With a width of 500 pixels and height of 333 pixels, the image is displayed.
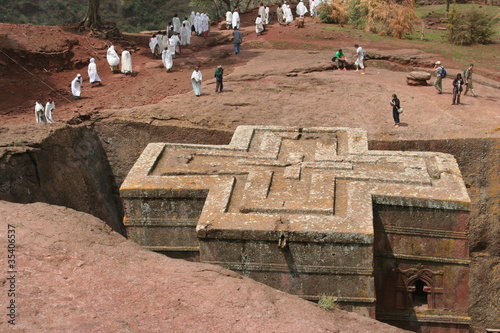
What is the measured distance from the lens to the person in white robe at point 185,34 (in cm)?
2527

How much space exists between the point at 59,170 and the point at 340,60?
11.0 m

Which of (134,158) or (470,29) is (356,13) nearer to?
(470,29)

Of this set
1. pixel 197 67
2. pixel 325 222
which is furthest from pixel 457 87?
pixel 325 222

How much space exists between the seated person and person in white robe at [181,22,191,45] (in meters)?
7.98

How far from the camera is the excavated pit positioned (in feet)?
41.1

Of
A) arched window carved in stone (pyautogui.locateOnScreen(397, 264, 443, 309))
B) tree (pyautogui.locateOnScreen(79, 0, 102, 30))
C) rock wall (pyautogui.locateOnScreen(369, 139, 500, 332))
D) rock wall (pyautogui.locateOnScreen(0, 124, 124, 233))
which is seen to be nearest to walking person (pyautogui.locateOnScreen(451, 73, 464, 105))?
rock wall (pyautogui.locateOnScreen(369, 139, 500, 332))

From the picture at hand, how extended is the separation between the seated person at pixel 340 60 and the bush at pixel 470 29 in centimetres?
690

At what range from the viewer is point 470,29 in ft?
79.4

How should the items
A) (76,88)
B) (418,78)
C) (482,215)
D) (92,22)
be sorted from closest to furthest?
(482,215) → (418,78) → (76,88) → (92,22)

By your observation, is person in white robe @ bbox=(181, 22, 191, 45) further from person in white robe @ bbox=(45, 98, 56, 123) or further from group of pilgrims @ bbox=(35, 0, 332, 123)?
person in white robe @ bbox=(45, 98, 56, 123)

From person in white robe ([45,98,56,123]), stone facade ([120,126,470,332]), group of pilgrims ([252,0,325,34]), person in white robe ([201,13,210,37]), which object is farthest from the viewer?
group of pilgrims ([252,0,325,34])

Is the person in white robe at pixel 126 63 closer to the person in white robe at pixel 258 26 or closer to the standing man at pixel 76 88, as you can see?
the standing man at pixel 76 88

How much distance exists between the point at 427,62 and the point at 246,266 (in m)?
14.3

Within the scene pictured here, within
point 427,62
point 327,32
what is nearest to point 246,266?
point 427,62
